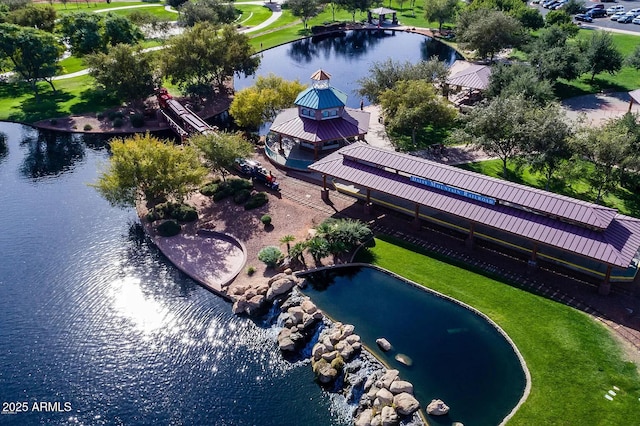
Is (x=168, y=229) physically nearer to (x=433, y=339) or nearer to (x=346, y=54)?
(x=433, y=339)

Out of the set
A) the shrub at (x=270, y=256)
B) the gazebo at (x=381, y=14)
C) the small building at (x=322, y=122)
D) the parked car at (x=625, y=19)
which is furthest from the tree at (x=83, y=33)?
the parked car at (x=625, y=19)

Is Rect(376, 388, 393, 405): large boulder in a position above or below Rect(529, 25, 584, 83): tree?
below

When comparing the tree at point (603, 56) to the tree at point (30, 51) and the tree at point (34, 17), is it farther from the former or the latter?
the tree at point (34, 17)

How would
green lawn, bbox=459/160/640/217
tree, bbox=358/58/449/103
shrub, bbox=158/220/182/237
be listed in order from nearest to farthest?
1. shrub, bbox=158/220/182/237
2. green lawn, bbox=459/160/640/217
3. tree, bbox=358/58/449/103

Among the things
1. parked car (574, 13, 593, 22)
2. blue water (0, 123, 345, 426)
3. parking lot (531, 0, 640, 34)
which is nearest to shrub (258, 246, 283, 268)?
blue water (0, 123, 345, 426)

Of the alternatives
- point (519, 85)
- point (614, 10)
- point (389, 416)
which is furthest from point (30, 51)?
point (614, 10)

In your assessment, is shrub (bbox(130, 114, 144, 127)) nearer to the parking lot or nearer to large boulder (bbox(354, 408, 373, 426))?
large boulder (bbox(354, 408, 373, 426))
